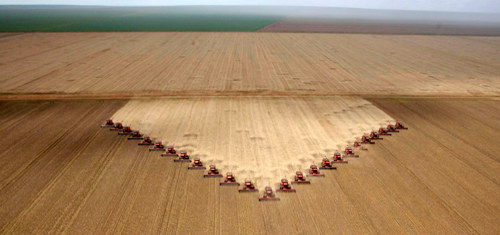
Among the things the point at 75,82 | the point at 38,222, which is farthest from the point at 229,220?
the point at 75,82

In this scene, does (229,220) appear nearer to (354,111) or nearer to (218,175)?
(218,175)

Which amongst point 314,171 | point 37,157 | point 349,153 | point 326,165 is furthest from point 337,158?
point 37,157

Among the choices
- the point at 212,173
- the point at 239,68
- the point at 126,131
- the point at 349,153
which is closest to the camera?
the point at 212,173

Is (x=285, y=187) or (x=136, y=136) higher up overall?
(x=136, y=136)

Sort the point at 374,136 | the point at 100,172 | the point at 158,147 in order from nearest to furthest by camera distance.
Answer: the point at 100,172 < the point at 158,147 < the point at 374,136

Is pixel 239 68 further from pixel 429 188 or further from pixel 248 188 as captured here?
pixel 429 188

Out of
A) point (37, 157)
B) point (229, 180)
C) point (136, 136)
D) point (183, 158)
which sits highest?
point (136, 136)

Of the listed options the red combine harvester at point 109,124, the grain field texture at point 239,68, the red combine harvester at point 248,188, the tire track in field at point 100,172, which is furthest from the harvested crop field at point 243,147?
the red combine harvester at point 109,124
